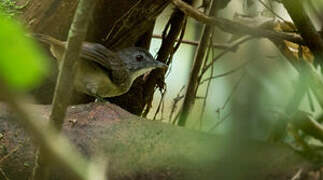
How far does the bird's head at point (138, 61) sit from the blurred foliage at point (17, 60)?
7.45 ft

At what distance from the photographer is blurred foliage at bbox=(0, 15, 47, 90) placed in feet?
1.26

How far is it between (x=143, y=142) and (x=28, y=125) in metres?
1.18

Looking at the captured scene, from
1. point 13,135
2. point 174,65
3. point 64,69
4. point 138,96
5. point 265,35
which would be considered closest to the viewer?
point 64,69

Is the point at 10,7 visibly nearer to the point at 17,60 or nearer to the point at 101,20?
the point at 101,20

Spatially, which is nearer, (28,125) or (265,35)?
(28,125)

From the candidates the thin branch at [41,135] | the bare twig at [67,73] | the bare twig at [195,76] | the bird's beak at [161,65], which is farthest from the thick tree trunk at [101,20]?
the thin branch at [41,135]

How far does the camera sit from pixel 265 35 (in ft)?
6.13

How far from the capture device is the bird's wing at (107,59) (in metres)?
2.34

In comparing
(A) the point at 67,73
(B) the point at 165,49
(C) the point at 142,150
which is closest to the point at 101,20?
(B) the point at 165,49

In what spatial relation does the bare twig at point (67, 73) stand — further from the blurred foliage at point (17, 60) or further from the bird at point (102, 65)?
the bird at point (102, 65)

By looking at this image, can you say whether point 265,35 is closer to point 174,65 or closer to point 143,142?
point 143,142

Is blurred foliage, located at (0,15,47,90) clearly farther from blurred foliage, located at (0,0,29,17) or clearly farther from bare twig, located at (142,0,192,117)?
bare twig, located at (142,0,192,117)

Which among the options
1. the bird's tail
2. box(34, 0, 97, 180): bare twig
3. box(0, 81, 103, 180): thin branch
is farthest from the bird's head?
box(0, 81, 103, 180): thin branch

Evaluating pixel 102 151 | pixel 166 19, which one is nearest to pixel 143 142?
pixel 102 151
